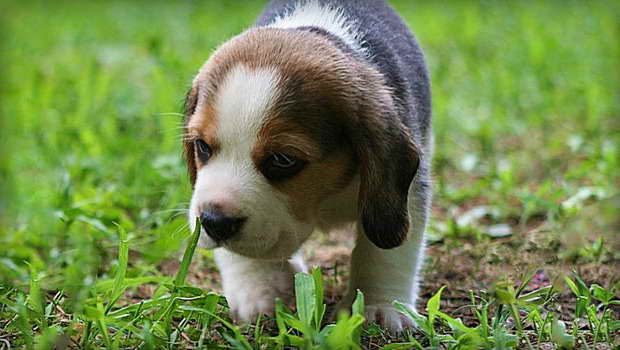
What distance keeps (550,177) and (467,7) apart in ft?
23.3

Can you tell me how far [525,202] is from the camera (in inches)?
201

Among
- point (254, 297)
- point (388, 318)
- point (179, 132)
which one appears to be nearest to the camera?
point (388, 318)

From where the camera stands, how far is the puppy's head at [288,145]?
10.8 feet

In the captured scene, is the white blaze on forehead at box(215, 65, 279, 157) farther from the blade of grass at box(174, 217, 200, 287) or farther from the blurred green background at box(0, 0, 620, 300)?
the blurred green background at box(0, 0, 620, 300)

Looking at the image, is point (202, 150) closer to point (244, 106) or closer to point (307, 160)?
point (244, 106)

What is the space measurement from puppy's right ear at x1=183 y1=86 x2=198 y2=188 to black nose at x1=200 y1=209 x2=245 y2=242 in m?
0.53

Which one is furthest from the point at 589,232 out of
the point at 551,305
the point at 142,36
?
the point at 142,36

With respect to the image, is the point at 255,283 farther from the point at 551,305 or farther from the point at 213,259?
the point at 551,305

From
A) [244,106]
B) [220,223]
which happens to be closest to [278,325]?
[220,223]

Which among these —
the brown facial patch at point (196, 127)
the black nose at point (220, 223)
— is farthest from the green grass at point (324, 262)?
the brown facial patch at point (196, 127)

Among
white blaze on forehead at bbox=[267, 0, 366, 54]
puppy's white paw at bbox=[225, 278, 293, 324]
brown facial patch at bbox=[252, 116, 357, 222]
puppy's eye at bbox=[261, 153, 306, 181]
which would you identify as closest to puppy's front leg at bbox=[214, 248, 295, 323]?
puppy's white paw at bbox=[225, 278, 293, 324]

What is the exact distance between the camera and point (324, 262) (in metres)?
4.75

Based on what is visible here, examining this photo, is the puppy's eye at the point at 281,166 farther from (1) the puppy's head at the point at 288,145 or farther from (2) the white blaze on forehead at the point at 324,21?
(2) the white blaze on forehead at the point at 324,21

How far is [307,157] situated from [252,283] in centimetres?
88
